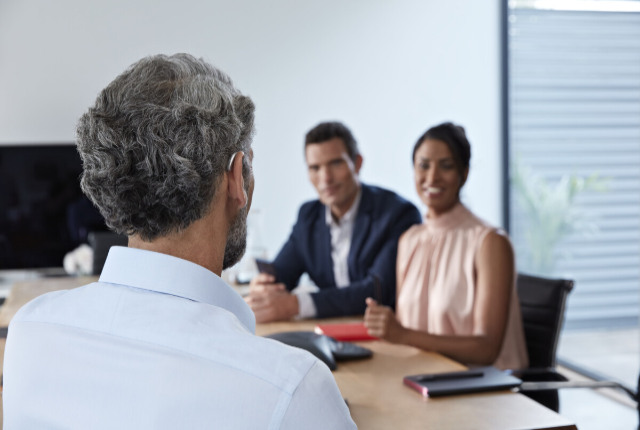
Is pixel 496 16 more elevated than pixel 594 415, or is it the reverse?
pixel 496 16

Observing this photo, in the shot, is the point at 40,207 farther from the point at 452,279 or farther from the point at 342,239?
the point at 452,279

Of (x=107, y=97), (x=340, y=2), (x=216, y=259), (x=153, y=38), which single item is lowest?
(x=216, y=259)

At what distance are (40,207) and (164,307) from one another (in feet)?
12.1

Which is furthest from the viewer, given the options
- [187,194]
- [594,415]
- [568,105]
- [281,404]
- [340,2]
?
[340,2]

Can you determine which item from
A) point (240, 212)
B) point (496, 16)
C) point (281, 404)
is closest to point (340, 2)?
point (496, 16)

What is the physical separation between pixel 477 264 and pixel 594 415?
1.74 meters

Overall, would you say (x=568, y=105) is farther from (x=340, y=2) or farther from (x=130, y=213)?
(x=130, y=213)

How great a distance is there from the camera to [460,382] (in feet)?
4.28

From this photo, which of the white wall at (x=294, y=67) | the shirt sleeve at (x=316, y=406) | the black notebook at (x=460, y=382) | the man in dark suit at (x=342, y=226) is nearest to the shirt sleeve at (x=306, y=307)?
the man in dark suit at (x=342, y=226)

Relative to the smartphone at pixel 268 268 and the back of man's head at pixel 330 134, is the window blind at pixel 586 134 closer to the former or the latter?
the back of man's head at pixel 330 134

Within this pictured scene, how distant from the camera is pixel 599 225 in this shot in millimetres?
3752

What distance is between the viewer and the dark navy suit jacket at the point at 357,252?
7.19ft

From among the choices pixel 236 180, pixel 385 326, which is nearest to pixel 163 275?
pixel 236 180

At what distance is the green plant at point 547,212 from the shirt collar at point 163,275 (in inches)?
135
